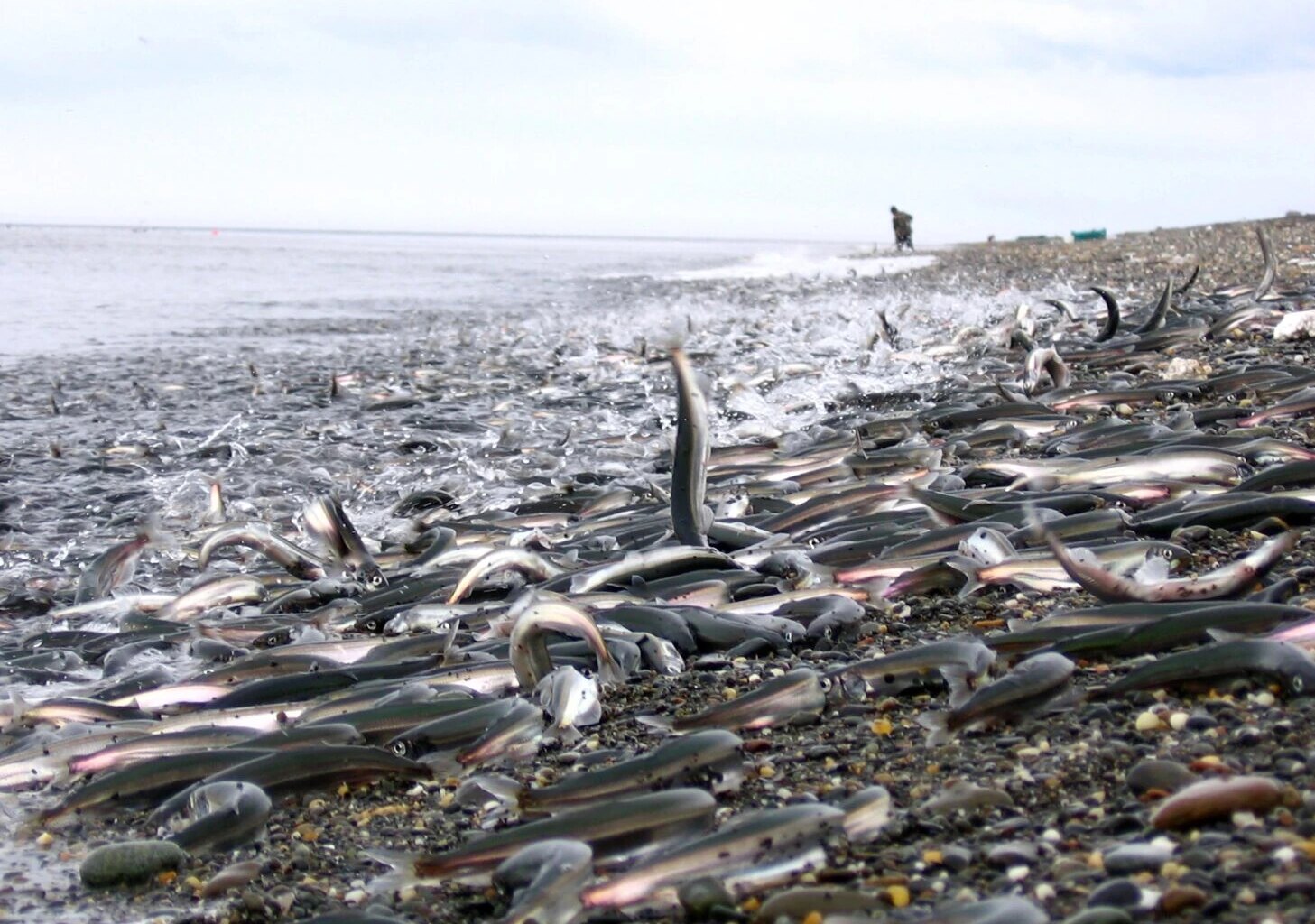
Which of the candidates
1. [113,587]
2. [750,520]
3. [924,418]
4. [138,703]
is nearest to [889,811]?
[138,703]

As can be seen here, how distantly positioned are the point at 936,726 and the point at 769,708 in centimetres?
47

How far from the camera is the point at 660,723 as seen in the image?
3633 mm

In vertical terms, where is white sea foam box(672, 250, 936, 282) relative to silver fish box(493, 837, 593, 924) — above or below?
above

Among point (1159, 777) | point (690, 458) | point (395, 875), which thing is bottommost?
point (395, 875)

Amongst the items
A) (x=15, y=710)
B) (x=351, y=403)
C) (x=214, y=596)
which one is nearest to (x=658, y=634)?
(x=15, y=710)

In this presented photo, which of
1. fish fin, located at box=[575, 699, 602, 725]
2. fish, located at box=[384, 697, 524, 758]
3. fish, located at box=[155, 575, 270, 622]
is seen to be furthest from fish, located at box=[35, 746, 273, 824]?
fish, located at box=[155, 575, 270, 622]

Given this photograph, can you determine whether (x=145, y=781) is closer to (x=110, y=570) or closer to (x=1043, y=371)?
(x=110, y=570)

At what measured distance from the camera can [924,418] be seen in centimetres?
872

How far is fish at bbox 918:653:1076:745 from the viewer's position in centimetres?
321

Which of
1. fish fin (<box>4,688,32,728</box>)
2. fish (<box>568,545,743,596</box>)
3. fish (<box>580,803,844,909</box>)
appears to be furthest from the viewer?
fish (<box>568,545,743,596</box>)

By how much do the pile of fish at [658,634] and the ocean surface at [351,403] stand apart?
1.00 ft

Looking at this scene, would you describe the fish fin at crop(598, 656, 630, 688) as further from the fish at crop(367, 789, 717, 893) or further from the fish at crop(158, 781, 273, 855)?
the fish at crop(367, 789, 717, 893)

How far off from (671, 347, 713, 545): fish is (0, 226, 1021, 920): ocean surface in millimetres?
196

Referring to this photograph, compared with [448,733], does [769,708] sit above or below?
above
